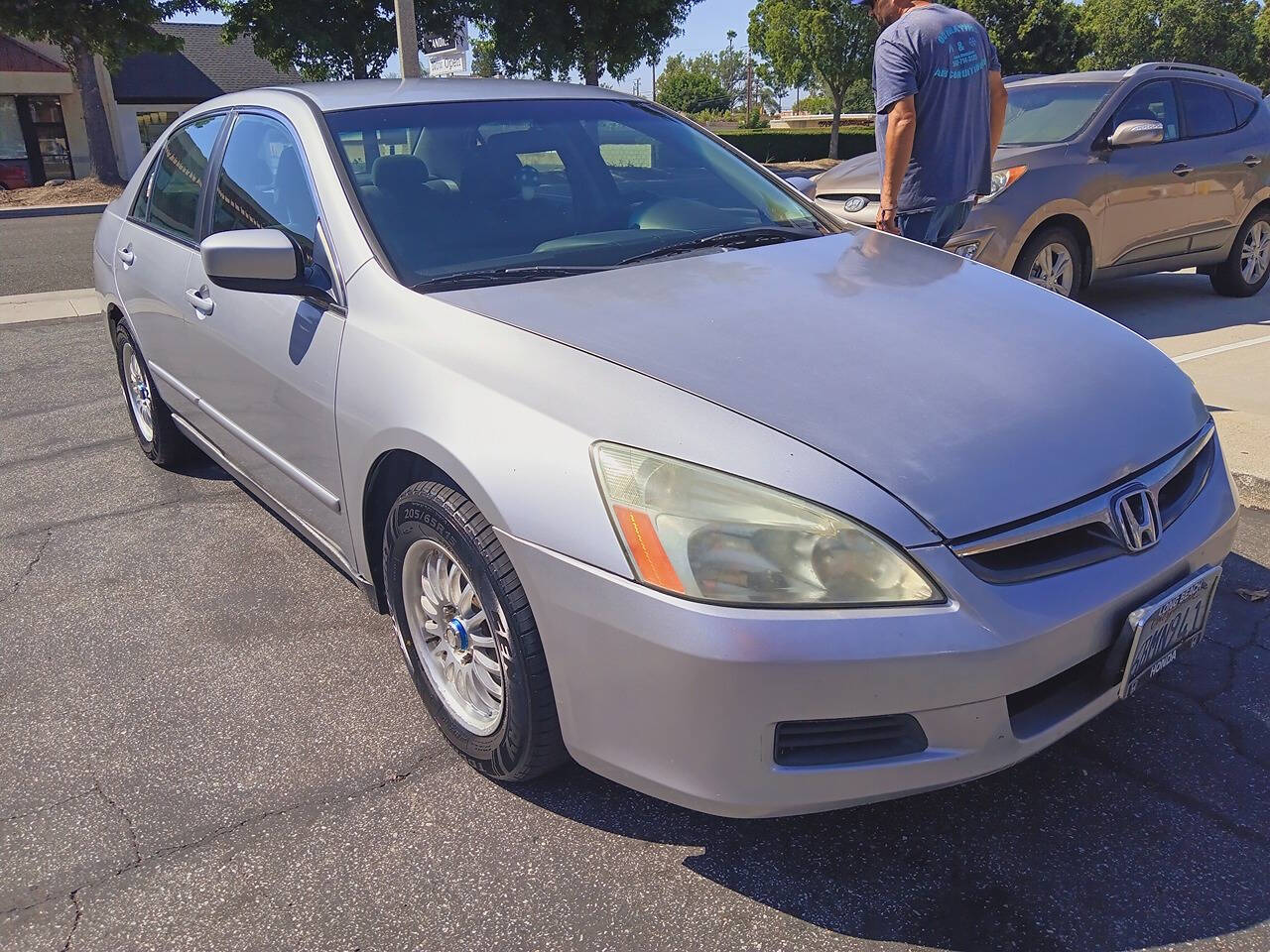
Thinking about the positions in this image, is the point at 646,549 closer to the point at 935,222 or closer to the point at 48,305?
the point at 935,222

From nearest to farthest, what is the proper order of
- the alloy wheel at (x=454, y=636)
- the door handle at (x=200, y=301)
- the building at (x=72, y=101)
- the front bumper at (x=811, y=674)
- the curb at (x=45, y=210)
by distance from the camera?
the front bumper at (x=811, y=674)
the alloy wheel at (x=454, y=636)
the door handle at (x=200, y=301)
the curb at (x=45, y=210)
the building at (x=72, y=101)

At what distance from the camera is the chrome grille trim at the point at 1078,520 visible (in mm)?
1869

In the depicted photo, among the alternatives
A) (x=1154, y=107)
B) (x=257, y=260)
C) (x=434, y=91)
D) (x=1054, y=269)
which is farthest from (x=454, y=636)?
(x=1154, y=107)

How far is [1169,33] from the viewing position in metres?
45.6

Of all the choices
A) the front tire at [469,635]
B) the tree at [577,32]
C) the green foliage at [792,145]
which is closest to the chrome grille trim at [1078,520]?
the front tire at [469,635]

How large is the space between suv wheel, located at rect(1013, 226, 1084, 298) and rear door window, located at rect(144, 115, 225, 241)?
4.65 m

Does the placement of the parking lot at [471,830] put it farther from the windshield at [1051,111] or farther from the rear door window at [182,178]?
the windshield at [1051,111]

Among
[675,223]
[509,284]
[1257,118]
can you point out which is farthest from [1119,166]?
[509,284]

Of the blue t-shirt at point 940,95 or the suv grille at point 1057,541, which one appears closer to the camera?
the suv grille at point 1057,541

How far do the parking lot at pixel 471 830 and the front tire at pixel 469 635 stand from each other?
0.17 m

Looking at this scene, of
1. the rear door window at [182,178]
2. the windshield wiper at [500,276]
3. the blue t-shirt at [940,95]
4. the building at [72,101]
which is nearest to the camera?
the windshield wiper at [500,276]

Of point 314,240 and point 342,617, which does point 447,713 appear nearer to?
point 342,617

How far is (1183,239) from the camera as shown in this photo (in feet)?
23.4

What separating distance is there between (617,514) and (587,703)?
40cm
